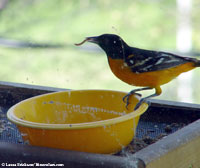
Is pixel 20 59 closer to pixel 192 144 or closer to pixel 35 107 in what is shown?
pixel 35 107

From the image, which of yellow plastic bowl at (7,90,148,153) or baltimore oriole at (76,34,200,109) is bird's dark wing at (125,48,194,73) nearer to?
baltimore oriole at (76,34,200,109)

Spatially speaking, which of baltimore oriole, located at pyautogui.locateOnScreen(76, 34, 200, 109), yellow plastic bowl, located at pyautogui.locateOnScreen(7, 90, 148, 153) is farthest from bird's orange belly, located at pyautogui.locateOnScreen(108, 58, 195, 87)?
yellow plastic bowl, located at pyautogui.locateOnScreen(7, 90, 148, 153)

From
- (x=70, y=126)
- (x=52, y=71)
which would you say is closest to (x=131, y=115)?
(x=70, y=126)

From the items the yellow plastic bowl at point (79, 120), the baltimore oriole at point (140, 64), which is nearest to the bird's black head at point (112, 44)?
the baltimore oriole at point (140, 64)

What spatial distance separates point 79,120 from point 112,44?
44 cm

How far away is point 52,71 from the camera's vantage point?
689 centimetres

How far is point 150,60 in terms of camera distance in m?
2.48

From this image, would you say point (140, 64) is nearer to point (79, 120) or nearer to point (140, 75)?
point (140, 75)

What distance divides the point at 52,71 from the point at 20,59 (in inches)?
28.2

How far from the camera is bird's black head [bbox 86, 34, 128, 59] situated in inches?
95.8

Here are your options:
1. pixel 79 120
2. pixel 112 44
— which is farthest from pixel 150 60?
pixel 79 120

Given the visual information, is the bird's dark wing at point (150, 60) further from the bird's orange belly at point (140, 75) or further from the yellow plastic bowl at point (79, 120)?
the yellow plastic bowl at point (79, 120)

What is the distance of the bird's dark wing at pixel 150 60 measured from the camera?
246 cm

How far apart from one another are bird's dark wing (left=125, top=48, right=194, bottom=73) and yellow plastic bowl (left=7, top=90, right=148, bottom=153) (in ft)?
0.57
